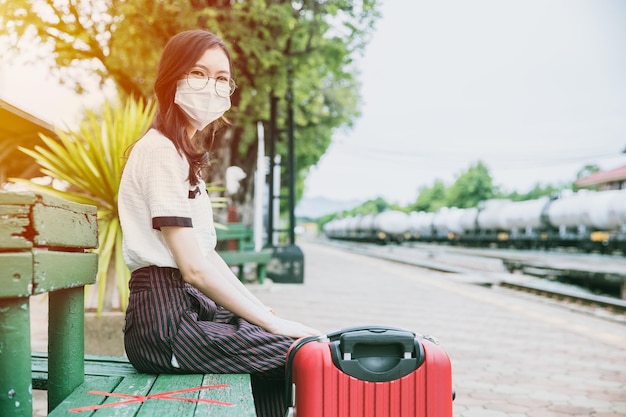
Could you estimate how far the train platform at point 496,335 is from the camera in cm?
412

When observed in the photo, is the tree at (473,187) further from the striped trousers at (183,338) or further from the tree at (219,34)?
the striped trousers at (183,338)

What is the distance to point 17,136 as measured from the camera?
6.28m

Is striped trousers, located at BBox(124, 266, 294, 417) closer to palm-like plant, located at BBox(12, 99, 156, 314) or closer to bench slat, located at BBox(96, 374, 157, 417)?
bench slat, located at BBox(96, 374, 157, 417)

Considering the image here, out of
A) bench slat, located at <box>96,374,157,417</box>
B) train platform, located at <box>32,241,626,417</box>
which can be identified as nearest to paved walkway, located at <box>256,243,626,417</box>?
train platform, located at <box>32,241,626,417</box>

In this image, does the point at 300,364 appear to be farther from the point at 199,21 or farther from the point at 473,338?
the point at 199,21

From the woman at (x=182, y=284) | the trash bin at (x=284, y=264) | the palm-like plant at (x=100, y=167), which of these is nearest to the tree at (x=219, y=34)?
the trash bin at (x=284, y=264)

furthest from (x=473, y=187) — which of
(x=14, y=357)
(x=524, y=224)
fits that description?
(x=14, y=357)

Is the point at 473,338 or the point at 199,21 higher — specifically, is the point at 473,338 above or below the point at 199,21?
below

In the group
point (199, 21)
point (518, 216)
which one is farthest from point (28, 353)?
point (518, 216)

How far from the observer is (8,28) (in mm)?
11695

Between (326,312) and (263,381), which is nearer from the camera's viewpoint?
(263,381)

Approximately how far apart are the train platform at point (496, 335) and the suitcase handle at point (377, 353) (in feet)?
6.82

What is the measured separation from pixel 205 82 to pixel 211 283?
0.76 meters

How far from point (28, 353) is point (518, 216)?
32.7 meters
